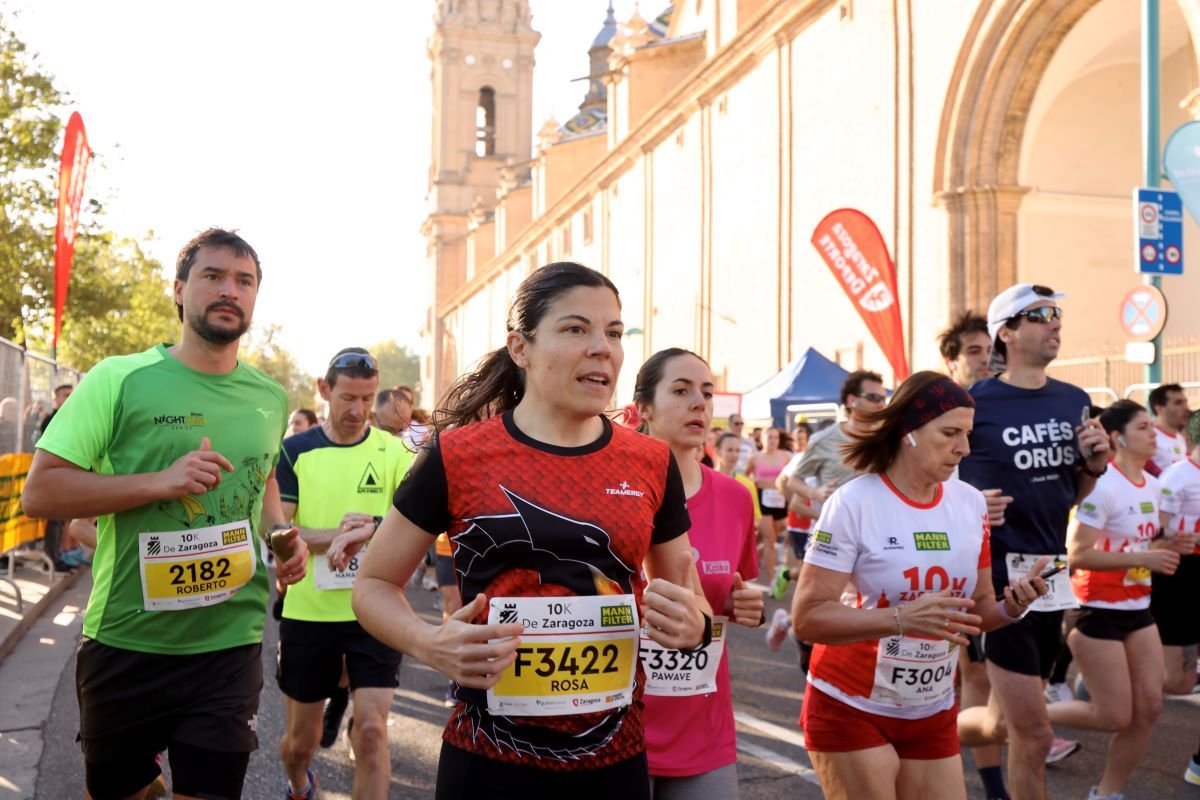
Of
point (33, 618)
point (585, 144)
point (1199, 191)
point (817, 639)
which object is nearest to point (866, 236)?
point (1199, 191)

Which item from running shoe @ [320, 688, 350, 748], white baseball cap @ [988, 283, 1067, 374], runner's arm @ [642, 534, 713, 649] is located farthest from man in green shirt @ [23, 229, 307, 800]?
white baseball cap @ [988, 283, 1067, 374]

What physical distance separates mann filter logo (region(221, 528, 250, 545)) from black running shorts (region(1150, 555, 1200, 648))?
6167mm

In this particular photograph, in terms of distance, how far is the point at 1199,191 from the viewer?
36.2 feet

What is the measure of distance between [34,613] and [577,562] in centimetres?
1033

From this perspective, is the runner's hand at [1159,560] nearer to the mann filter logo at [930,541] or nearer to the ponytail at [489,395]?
the mann filter logo at [930,541]

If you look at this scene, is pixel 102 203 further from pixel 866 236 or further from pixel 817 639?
pixel 817 639

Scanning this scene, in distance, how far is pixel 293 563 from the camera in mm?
4094

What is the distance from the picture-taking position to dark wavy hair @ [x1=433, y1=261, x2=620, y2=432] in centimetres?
287

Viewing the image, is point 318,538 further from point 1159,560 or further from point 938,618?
Result: point 1159,560

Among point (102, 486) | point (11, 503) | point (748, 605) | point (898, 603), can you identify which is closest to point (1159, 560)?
point (898, 603)

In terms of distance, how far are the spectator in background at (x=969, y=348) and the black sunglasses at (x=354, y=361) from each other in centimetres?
348

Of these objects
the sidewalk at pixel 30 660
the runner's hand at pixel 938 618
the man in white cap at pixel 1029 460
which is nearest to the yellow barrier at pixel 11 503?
the sidewalk at pixel 30 660

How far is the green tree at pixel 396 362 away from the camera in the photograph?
173m

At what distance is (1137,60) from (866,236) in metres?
8.10
